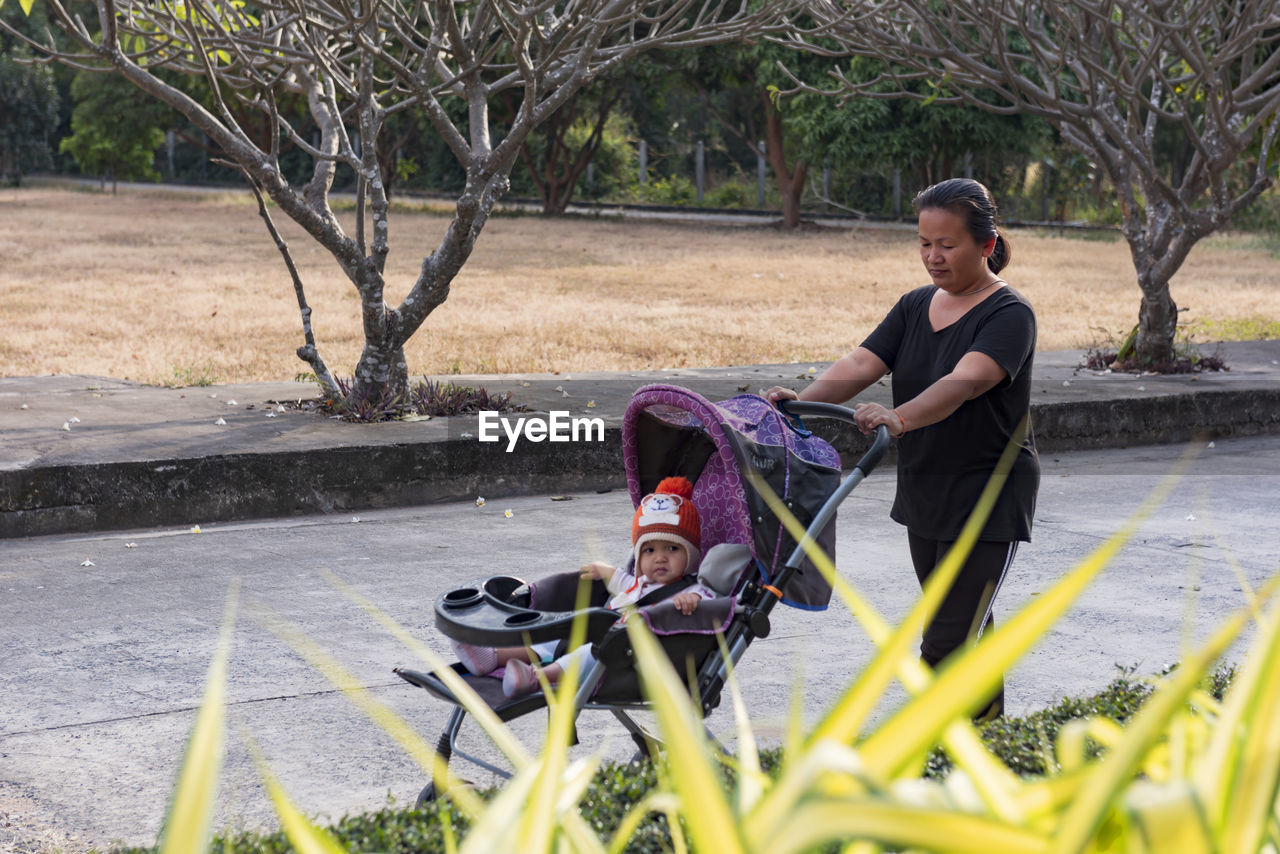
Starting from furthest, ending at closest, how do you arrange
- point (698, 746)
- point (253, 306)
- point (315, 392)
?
point (253, 306) → point (315, 392) → point (698, 746)

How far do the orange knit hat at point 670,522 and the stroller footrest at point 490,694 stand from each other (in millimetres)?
562

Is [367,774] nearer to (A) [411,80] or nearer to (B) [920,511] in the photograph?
(B) [920,511]

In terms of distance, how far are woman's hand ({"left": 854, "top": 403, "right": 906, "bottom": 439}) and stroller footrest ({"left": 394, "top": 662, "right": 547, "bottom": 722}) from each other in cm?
110

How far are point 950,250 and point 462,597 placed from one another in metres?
1.66

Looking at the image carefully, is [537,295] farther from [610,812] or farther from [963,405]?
[610,812]

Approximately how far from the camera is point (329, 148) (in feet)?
28.6

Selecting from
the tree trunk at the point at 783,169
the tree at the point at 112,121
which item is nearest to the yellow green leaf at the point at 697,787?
the tree trunk at the point at 783,169

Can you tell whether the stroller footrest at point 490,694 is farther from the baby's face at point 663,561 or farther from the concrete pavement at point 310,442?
the concrete pavement at point 310,442

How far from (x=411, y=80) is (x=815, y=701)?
191 inches

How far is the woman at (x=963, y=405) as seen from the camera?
12.2ft

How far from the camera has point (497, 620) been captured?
3.36m

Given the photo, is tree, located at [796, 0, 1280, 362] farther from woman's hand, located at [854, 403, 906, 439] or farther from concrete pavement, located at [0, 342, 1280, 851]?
woman's hand, located at [854, 403, 906, 439]

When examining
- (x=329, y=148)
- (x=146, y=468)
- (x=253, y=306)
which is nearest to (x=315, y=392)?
(x=329, y=148)

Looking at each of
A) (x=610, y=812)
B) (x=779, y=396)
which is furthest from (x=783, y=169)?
(x=610, y=812)
